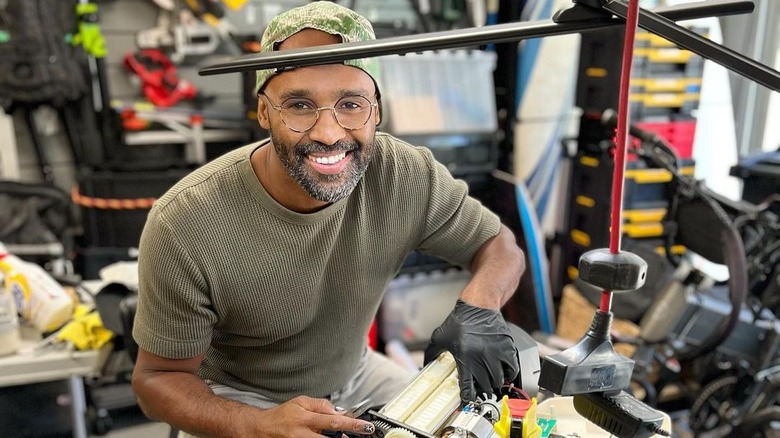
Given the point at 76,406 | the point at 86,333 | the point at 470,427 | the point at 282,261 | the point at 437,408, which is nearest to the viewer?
the point at 470,427

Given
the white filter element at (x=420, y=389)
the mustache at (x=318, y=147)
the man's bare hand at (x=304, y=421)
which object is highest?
the mustache at (x=318, y=147)

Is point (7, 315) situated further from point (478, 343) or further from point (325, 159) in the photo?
point (478, 343)

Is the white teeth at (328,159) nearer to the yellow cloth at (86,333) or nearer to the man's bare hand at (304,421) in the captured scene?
the man's bare hand at (304,421)

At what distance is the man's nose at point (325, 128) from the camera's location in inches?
45.3

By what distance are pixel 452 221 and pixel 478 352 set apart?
50 centimetres

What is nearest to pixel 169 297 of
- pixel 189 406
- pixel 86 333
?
pixel 189 406

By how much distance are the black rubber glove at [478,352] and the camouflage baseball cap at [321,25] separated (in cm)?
52

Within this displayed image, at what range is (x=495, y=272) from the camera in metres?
1.42

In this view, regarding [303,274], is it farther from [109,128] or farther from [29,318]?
[109,128]

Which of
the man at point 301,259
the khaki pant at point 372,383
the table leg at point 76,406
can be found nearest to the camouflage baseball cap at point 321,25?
the man at point 301,259

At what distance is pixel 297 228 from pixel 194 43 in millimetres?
2258

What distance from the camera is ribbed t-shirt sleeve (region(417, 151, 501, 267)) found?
1479 millimetres

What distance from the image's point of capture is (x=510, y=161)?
3363mm

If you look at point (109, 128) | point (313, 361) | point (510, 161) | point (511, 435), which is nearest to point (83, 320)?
point (313, 361)
